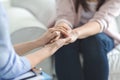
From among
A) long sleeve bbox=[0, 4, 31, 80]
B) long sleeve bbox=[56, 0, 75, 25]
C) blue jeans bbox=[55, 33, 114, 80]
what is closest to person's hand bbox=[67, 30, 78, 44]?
blue jeans bbox=[55, 33, 114, 80]

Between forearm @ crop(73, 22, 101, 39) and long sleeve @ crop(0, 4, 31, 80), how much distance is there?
21.5 inches

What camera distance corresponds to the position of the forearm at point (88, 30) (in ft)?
4.80

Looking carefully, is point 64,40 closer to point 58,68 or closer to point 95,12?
point 58,68

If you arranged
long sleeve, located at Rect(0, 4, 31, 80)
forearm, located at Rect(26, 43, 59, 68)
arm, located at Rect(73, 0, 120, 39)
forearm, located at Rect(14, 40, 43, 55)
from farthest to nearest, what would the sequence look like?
arm, located at Rect(73, 0, 120, 39)
forearm, located at Rect(14, 40, 43, 55)
forearm, located at Rect(26, 43, 59, 68)
long sleeve, located at Rect(0, 4, 31, 80)

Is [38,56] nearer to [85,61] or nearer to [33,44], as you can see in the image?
[33,44]

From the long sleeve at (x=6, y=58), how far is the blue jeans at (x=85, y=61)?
0.55 m

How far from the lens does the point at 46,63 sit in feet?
5.62

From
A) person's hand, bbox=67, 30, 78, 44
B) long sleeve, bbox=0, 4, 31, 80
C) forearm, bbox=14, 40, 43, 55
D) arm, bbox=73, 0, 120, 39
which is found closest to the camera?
long sleeve, bbox=0, 4, 31, 80

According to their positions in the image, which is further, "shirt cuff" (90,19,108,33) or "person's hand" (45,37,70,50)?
"shirt cuff" (90,19,108,33)

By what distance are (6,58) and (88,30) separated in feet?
2.12

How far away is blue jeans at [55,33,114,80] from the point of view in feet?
4.88

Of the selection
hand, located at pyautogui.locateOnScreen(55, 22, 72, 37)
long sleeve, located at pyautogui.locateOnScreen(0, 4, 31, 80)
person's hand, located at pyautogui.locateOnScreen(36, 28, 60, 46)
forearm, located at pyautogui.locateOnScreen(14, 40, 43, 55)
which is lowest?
long sleeve, located at pyautogui.locateOnScreen(0, 4, 31, 80)

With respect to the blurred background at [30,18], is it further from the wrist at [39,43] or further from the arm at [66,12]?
the wrist at [39,43]

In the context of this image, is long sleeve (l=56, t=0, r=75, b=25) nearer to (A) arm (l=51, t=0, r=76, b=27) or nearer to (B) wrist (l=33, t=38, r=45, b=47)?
(A) arm (l=51, t=0, r=76, b=27)
